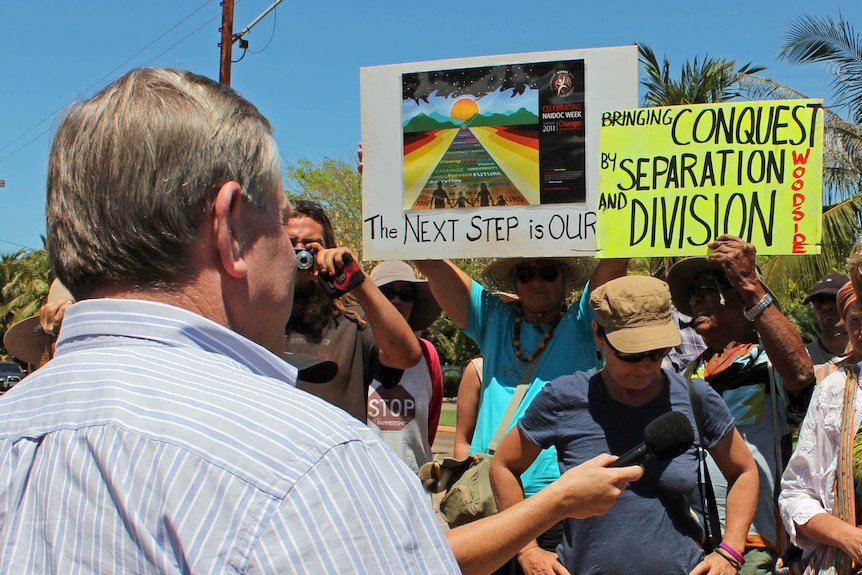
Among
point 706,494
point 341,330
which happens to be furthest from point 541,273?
point 706,494

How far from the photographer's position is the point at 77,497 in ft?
2.91

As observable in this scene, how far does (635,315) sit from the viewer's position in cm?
296

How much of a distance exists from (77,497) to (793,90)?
20.7m

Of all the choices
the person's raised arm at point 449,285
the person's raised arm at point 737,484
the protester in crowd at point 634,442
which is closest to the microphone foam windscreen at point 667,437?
the protester in crowd at point 634,442

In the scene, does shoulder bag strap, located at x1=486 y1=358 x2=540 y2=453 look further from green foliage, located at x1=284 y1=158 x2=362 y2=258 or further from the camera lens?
green foliage, located at x1=284 y1=158 x2=362 y2=258

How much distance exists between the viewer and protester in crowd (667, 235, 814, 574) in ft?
10.7

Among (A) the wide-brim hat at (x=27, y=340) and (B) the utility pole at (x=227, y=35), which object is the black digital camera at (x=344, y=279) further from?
(B) the utility pole at (x=227, y=35)


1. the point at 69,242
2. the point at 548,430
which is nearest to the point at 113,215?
the point at 69,242

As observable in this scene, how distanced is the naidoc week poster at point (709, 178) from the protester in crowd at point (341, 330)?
3.35 ft

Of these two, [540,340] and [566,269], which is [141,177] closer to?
[540,340]

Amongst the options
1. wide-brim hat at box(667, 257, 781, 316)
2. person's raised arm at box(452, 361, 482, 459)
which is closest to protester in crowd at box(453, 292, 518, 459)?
person's raised arm at box(452, 361, 482, 459)

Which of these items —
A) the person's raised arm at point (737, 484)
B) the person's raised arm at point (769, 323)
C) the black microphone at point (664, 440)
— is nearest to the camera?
the black microphone at point (664, 440)

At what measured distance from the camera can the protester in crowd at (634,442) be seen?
2.85 meters

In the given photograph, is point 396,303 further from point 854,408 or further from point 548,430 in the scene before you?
point 854,408
